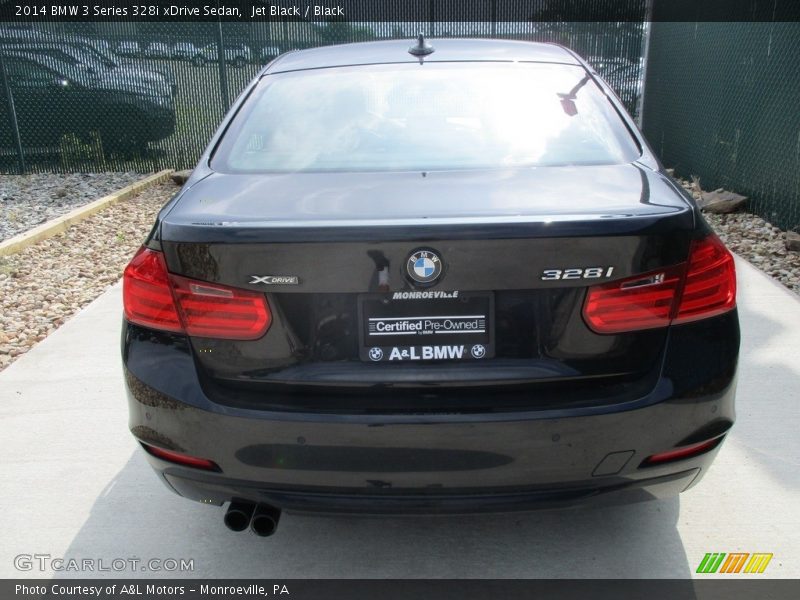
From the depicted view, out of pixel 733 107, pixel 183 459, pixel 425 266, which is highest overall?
pixel 425 266

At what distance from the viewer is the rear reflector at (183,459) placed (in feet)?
7.09

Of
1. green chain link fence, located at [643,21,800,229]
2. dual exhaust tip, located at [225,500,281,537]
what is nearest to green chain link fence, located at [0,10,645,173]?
green chain link fence, located at [643,21,800,229]

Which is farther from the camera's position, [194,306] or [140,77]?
[140,77]

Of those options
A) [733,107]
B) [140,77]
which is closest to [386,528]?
[733,107]

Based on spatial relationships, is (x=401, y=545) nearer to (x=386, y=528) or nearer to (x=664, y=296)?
(x=386, y=528)

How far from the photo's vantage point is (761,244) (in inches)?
253

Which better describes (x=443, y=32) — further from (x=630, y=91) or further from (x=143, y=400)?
(x=143, y=400)

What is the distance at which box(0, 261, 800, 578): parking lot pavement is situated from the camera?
2.58 metres

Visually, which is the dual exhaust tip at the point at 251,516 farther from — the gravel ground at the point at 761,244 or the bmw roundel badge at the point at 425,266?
the gravel ground at the point at 761,244

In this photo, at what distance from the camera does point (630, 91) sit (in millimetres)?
10633

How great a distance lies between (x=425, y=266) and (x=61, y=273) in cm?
502

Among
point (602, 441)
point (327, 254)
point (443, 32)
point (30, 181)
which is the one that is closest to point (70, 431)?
point (327, 254)

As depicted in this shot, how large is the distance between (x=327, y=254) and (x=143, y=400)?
72 centimetres

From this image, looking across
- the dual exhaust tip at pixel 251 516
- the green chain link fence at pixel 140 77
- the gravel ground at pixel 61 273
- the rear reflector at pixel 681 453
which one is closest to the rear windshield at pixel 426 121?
the rear reflector at pixel 681 453
